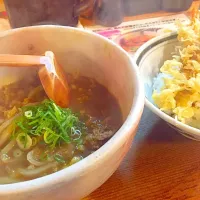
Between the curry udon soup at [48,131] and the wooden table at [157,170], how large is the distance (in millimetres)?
97

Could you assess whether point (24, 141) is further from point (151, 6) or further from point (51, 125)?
point (151, 6)

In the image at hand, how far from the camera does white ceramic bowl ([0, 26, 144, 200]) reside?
499 millimetres

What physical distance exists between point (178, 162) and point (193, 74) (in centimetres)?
24

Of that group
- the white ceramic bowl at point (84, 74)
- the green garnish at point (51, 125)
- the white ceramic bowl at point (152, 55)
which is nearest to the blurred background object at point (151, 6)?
the white ceramic bowl at point (152, 55)

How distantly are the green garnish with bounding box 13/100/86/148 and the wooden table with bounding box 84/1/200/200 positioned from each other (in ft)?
0.42

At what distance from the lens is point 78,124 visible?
0.75 metres

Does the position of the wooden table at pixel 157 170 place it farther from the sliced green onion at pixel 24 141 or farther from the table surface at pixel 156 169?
the sliced green onion at pixel 24 141

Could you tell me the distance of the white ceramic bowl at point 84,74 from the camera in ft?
1.64

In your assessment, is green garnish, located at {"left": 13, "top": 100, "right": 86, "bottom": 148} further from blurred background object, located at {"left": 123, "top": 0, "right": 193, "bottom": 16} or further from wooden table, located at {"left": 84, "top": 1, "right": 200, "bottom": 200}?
blurred background object, located at {"left": 123, "top": 0, "right": 193, "bottom": 16}

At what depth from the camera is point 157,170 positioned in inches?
29.2

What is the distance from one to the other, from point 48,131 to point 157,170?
256 millimetres

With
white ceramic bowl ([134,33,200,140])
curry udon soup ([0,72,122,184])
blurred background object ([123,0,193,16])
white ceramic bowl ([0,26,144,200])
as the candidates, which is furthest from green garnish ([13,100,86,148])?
blurred background object ([123,0,193,16])

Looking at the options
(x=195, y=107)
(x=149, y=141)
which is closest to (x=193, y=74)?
(x=195, y=107)

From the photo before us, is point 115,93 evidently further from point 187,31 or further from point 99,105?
point 187,31
